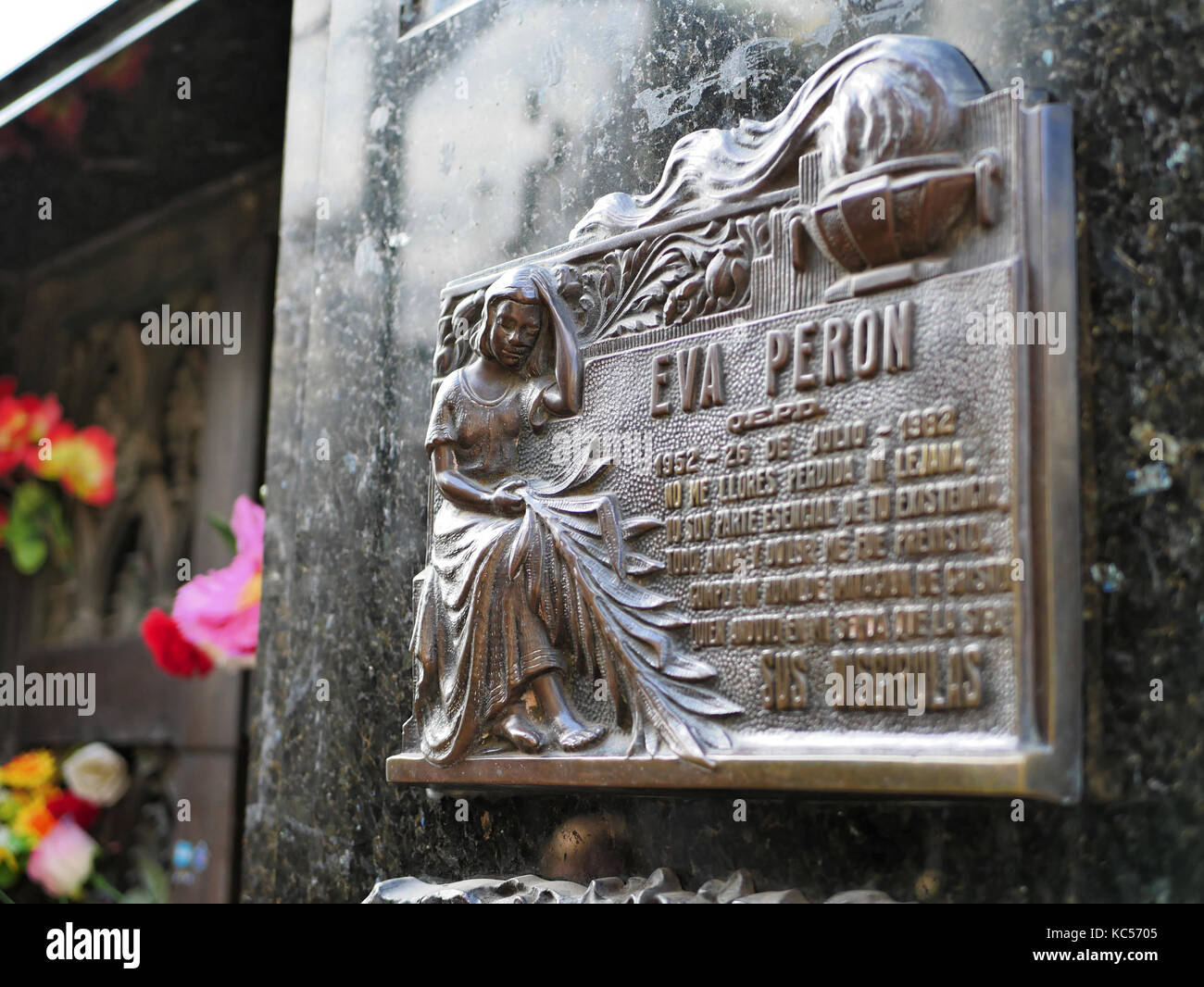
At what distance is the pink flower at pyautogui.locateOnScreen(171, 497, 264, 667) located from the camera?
3410 millimetres

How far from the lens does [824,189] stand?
80.9 inches

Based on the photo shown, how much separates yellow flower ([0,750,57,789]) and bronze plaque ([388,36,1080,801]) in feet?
6.11

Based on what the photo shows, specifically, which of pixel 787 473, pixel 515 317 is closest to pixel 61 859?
pixel 515 317

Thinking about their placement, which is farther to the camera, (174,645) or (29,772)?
(29,772)

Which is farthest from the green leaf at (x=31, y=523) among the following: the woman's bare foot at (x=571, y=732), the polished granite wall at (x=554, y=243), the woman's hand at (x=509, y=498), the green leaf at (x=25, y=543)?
the woman's bare foot at (x=571, y=732)

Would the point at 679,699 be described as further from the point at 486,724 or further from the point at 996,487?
the point at 996,487

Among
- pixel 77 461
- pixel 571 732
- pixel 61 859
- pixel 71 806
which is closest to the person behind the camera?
pixel 571 732

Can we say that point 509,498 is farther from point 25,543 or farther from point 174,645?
point 25,543

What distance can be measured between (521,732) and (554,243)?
111 cm

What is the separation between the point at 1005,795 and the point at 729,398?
2.78ft

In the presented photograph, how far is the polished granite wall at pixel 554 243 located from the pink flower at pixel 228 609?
16 cm

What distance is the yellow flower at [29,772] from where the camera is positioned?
389cm

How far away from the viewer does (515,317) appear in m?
2.51

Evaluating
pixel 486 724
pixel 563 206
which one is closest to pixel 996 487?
pixel 486 724
